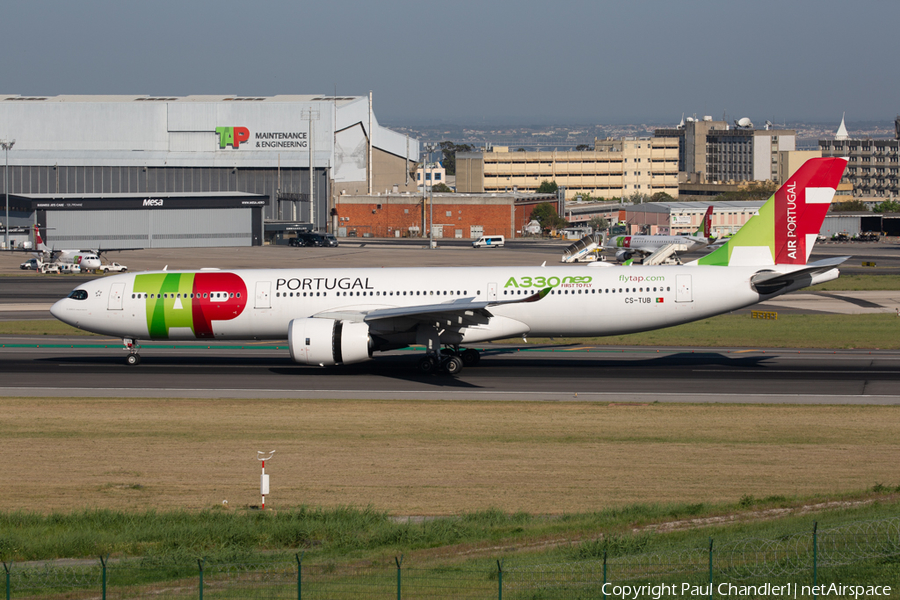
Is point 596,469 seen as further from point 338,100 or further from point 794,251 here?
point 338,100

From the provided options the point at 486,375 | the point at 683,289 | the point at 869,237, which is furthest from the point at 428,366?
the point at 869,237

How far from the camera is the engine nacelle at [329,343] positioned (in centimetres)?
3362

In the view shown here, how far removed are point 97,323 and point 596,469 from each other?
82.4 ft

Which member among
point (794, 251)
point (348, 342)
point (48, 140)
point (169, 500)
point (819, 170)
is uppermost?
point (48, 140)

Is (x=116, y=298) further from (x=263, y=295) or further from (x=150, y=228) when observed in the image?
(x=150, y=228)

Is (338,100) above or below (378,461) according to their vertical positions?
above

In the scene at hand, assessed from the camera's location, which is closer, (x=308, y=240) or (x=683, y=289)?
(x=683, y=289)

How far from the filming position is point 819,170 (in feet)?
117

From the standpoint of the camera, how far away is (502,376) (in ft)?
117

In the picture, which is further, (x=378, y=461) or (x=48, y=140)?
(x=48, y=140)

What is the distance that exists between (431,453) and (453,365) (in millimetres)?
12383

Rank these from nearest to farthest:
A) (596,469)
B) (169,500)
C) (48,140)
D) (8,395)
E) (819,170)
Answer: (169,500) < (596,469) < (8,395) < (819,170) < (48,140)

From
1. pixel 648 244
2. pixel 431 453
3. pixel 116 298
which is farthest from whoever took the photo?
pixel 648 244

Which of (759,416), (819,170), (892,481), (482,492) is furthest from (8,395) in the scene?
(819,170)
